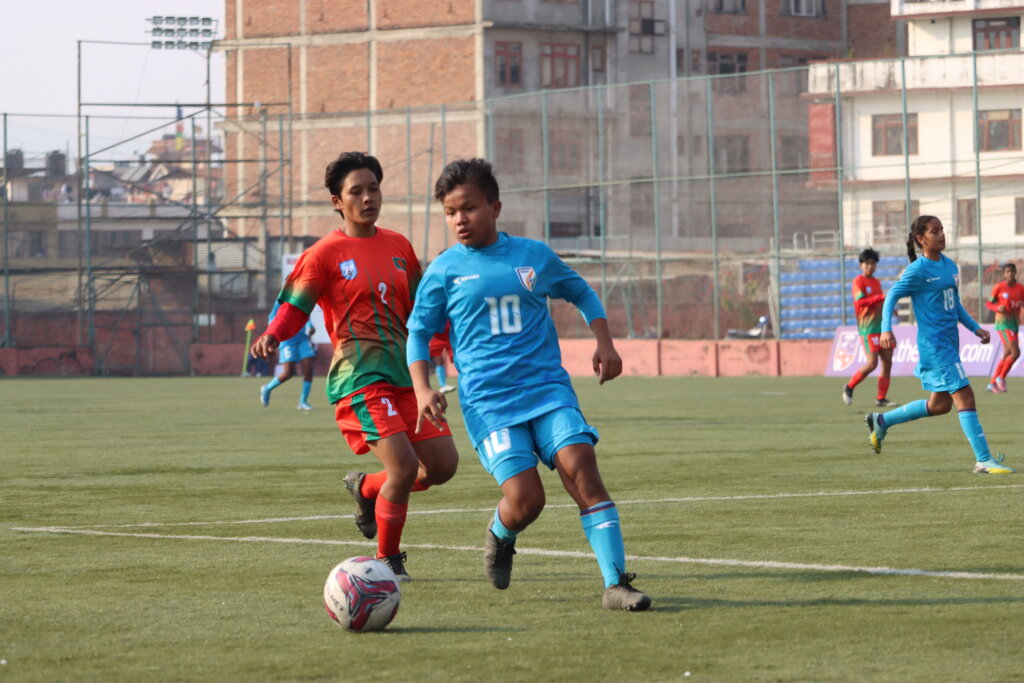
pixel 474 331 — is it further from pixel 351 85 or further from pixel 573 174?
pixel 351 85

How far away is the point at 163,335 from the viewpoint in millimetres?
49562

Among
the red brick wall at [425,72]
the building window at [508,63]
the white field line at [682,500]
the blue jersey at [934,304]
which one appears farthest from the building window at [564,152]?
the white field line at [682,500]

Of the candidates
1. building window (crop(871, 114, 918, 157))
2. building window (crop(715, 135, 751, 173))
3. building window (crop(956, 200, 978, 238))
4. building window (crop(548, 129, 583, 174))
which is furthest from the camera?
building window (crop(548, 129, 583, 174))

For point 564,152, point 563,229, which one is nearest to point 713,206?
point 563,229

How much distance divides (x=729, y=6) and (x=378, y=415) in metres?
71.9

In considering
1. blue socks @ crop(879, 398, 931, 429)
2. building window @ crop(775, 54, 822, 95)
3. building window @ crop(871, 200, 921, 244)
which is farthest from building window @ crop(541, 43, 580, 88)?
blue socks @ crop(879, 398, 931, 429)

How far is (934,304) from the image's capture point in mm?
12891

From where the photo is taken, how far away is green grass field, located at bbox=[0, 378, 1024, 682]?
562 centimetres

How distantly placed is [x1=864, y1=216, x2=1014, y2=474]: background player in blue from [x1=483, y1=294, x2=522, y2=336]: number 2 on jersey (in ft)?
20.4

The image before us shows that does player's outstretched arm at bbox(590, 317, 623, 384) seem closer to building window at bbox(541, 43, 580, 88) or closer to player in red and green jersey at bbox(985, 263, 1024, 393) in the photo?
player in red and green jersey at bbox(985, 263, 1024, 393)

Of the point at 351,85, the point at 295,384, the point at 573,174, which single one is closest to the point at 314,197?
the point at 351,85

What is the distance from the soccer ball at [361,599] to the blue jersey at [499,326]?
2.72ft

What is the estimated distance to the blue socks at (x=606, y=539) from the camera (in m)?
6.66

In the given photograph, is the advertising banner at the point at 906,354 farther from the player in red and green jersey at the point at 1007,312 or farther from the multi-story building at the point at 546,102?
the multi-story building at the point at 546,102
